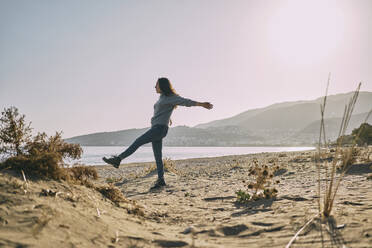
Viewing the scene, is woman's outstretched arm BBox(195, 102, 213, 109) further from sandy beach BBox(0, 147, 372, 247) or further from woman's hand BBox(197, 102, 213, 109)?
sandy beach BBox(0, 147, 372, 247)

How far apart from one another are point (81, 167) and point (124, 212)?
94 centimetres

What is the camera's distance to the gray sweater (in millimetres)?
5785

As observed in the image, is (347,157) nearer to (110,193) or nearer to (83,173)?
(110,193)

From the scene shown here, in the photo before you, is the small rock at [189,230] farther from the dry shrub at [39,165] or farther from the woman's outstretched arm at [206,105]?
the woman's outstretched arm at [206,105]

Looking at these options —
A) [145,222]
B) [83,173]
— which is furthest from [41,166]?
[145,222]

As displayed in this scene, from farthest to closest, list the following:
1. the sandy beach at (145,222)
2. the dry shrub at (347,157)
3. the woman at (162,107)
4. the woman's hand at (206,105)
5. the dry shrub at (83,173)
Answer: the woman at (162,107) < the woman's hand at (206,105) < the dry shrub at (83,173) < the dry shrub at (347,157) < the sandy beach at (145,222)

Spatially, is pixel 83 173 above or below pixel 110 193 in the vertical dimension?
above

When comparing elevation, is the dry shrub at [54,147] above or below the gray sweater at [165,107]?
below

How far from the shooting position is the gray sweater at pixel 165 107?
5785 millimetres

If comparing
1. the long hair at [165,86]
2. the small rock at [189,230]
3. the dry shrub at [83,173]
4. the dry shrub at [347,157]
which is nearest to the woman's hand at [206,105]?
the long hair at [165,86]

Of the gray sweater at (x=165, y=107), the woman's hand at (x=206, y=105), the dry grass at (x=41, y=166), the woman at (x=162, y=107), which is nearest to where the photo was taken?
the dry grass at (x=41, y=166)

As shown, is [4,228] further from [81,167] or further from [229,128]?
[229,128]

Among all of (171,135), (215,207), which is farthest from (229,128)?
(215,207)

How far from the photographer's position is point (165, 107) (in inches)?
231
